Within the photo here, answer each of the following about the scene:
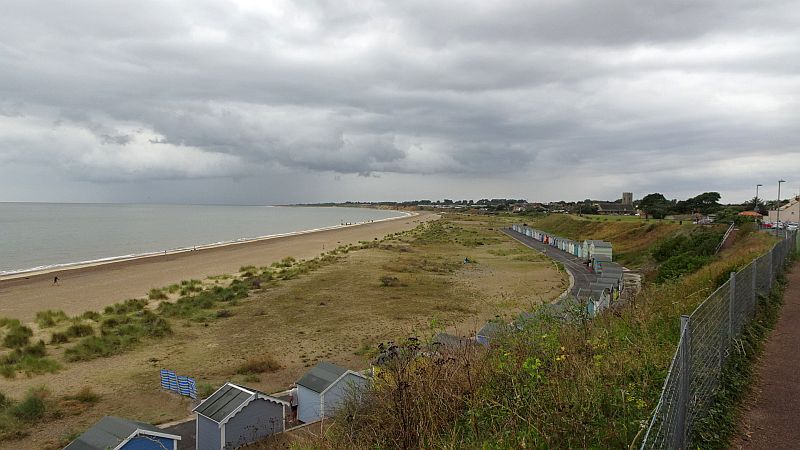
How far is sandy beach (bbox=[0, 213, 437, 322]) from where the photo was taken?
2933 centimetres

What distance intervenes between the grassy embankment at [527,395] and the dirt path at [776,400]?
38.4 inches

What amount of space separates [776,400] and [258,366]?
14.8 m

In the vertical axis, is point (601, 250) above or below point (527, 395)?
below

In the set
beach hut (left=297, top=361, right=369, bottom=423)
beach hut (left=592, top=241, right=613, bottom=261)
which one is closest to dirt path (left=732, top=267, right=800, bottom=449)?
beach hut (left=297, top=361, right=369, bottom=423)

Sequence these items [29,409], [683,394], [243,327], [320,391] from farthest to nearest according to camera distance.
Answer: [243,327]
[29,409]
[320,391]
[683,394]

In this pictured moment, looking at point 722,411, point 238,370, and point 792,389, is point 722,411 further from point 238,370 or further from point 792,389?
point 238,370

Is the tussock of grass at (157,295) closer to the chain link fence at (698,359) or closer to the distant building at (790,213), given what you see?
the chain link fence at (698,359)

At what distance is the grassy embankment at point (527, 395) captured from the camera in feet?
14.3

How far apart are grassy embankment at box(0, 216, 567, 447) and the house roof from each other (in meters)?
3.30

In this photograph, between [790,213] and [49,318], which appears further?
[790,213]

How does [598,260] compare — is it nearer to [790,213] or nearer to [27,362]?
[27,362]

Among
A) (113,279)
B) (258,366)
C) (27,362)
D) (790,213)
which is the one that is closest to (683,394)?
(258,366)

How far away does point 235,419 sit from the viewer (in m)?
10.4

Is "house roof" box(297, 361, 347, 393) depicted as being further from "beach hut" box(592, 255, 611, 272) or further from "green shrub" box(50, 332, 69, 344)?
"beach hut" box(592, 255, 611, 272)
